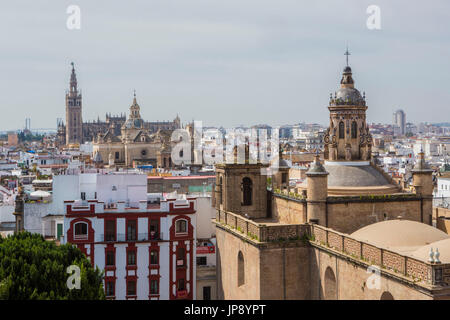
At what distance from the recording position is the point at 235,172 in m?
29.5

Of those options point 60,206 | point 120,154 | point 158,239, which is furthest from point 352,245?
point 120,154

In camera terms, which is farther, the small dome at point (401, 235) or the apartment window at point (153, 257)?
the apartment window at point (153, 257)

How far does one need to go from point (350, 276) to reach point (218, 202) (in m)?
11.4

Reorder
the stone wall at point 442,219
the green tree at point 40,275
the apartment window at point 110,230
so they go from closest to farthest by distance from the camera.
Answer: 1. the green tree at point 40,275
2. the stone wall at point 442,219
3. the apartment window at point 110,230

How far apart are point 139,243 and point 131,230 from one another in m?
0.88

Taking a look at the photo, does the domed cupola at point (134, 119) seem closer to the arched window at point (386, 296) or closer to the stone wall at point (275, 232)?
the stone wall at point (275, 232)

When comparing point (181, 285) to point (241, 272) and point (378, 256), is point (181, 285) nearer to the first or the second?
point (241, 272)

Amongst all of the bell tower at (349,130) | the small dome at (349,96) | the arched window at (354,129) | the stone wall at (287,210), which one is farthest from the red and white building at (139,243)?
the small dome at (349,96)

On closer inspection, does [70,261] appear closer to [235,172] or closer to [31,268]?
[31,268]

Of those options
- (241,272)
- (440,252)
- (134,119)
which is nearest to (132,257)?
(241,272)

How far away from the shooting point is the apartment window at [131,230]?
33.2 m

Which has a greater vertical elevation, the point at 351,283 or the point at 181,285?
the point at 351,283

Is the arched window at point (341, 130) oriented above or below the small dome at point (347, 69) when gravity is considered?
below

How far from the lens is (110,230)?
33.0m
